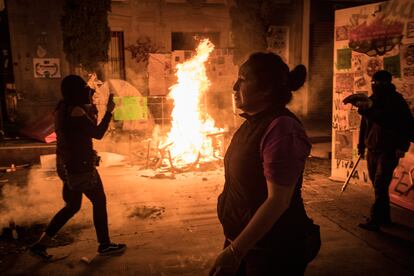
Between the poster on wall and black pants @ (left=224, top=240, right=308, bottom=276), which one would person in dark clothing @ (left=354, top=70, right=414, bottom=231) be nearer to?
black pants @ (left=224, top=240, right=308, bottom=276)

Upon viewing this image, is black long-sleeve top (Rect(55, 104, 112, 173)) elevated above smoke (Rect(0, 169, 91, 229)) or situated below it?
above

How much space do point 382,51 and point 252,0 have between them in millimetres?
8518

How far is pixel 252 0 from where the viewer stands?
14133mm

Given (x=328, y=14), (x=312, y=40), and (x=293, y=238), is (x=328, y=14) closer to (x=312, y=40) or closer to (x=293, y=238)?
(x=312, y=40)

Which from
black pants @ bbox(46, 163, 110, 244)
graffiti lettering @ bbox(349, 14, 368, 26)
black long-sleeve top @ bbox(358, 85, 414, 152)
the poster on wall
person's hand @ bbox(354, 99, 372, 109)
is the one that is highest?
graffiti lettering @ bbox(349, 14, 368, 26)

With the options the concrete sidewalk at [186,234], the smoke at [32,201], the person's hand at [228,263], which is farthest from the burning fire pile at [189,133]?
the person's hand at [228,263]

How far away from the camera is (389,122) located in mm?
4984

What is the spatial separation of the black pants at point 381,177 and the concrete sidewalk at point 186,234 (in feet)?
0.82

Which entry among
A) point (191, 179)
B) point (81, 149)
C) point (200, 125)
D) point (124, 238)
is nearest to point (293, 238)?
point (81, 149)

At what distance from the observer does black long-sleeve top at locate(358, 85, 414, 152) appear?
5.00 metres

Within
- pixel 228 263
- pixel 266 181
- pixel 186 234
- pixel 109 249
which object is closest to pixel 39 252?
pixel 109 249

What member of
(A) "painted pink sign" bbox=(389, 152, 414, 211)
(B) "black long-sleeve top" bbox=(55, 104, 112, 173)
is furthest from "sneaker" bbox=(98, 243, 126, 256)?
(A) "painted pink sign" bbox=(389, 152, 414, 211)

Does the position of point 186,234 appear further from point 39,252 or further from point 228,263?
point 228,263

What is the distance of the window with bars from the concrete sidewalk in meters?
7.89
